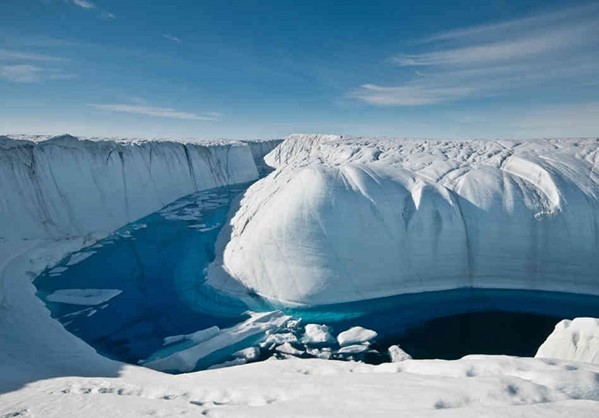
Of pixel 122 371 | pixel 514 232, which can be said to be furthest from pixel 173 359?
pixel 514 232

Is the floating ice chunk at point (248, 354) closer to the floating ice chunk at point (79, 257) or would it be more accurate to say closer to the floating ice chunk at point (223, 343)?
the floating ice chunk at point (223, 343)

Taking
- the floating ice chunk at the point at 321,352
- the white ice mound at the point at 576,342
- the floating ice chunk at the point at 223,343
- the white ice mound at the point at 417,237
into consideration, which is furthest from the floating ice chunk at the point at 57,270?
the white ice mound at the point at 576,342

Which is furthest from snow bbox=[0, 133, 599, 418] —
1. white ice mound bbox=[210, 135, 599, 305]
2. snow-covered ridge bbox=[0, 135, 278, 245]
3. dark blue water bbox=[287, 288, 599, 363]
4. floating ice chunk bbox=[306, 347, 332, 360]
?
snow-covered ridge bbox=[0, 135, 278, 245]

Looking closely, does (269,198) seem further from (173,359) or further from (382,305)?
(173,359)

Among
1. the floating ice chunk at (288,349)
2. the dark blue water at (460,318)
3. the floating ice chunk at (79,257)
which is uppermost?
the floating ice chunk at (79,257)

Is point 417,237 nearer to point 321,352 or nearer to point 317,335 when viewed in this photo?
point 317,335
